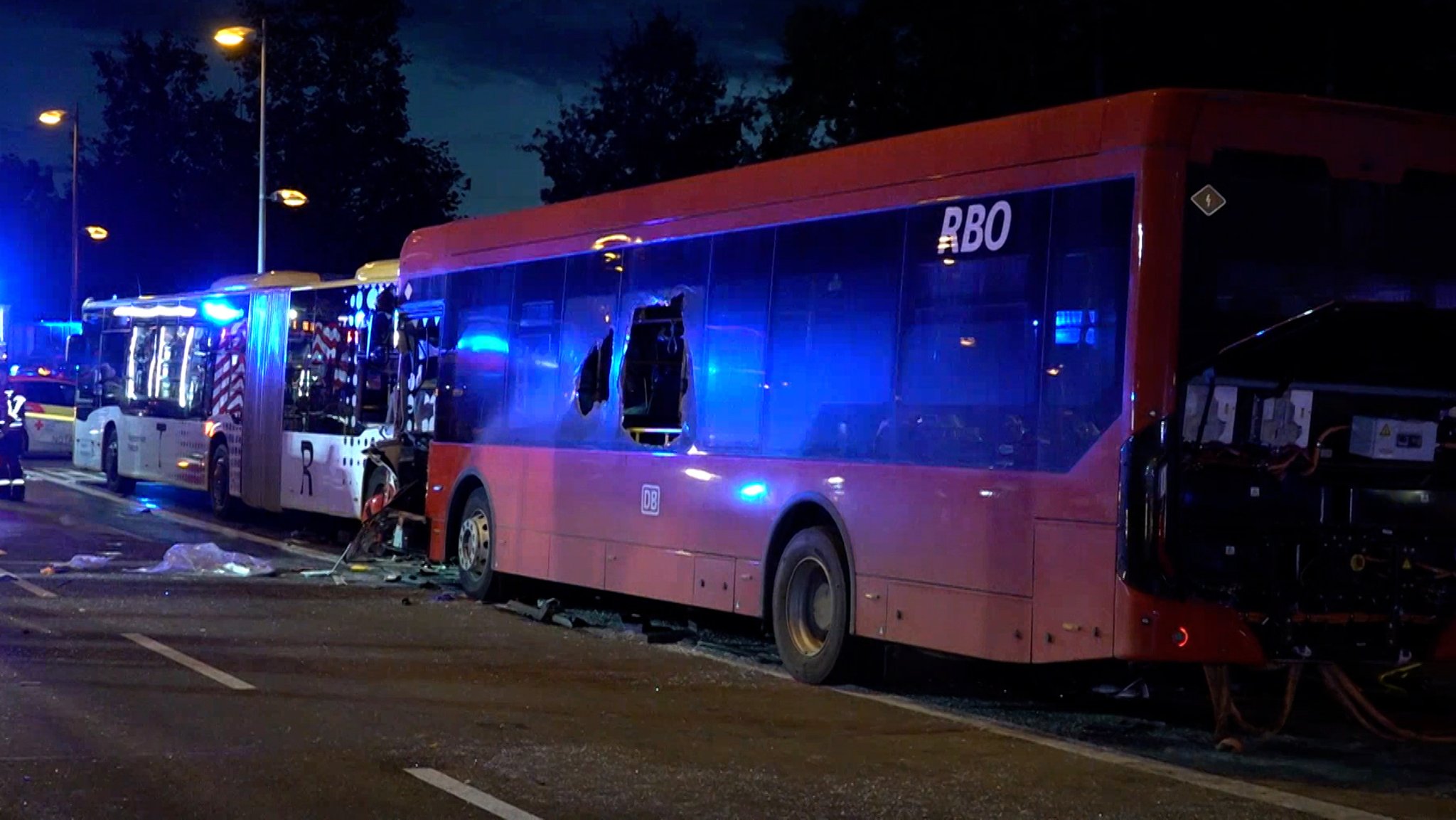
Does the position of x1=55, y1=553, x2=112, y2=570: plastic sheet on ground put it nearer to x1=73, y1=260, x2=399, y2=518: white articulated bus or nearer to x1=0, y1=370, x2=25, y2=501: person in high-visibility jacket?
x1=73, y1=260, x2=399, y2=518: white articulated bus

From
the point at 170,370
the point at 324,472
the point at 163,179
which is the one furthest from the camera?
the point at 163,179

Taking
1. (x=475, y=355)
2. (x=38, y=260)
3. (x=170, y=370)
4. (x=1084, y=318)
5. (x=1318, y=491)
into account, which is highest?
(x=38, y=260)

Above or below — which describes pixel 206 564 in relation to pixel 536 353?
below

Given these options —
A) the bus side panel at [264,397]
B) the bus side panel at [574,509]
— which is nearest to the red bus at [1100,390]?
the bus side panel at [574,509]

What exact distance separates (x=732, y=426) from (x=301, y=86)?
136ft

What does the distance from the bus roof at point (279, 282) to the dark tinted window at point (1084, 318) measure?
11358 mm

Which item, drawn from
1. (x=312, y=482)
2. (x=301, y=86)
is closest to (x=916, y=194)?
(x=312, y=482)

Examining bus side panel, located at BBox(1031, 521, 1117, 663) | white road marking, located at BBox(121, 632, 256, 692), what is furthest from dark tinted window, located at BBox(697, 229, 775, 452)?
white road marking, located at BBox(121, 632, 256, 692)

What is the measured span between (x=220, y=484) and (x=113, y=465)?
5254mm

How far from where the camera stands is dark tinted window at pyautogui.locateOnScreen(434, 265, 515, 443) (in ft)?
50.8

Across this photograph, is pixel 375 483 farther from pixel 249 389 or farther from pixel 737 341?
pixel 737 341

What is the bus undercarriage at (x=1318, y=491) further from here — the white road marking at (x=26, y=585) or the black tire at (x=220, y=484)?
the black tire at (x=220, y=484)

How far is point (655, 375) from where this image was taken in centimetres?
1316

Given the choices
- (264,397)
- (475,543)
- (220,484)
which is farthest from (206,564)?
(220,484)
